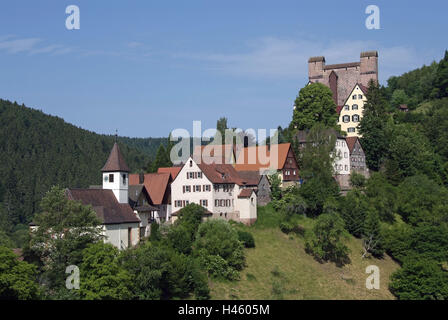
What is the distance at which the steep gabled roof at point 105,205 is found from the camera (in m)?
55.8

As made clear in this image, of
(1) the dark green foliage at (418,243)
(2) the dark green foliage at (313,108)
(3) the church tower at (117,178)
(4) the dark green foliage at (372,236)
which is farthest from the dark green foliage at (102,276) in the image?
(2) the dark green foliage at (313,108)

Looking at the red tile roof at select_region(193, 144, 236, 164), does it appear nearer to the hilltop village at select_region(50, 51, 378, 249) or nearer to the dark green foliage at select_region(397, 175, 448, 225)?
the hilltop village at select_region(50, 51, 378, 249)

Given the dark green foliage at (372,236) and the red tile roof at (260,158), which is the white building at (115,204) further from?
the dark green foliage at (372,236)

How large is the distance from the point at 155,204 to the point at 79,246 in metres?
18.1

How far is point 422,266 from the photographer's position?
6184 cm

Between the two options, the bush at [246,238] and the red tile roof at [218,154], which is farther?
the red tile roof at [218,154]

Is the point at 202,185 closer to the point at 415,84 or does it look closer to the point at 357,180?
the point at 357,180

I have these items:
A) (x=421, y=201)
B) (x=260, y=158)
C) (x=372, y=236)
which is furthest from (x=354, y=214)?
(x=260, y=158)

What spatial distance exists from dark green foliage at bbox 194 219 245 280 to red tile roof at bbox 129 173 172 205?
8.92 metres

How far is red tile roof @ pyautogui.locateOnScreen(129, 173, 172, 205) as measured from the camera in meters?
68.0

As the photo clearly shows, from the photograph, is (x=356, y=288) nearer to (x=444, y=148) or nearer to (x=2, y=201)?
(x=444, y=148)

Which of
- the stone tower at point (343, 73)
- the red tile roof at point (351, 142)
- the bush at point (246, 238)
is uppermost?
the stone tower at point (343, 73)

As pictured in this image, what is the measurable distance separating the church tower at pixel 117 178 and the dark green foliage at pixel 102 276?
459 inches

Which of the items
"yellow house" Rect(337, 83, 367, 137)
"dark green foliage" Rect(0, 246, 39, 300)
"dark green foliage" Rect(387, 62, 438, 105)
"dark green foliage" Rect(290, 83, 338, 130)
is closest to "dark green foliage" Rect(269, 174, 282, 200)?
"dark green foliage" Rect(290, 83, 338, 130)
